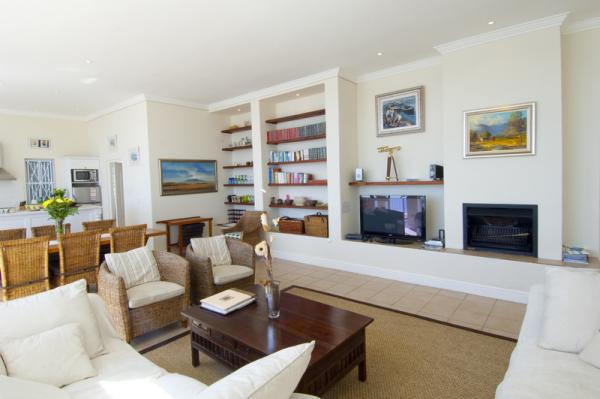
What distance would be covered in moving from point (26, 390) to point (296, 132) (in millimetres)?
5103

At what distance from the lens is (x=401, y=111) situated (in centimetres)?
497

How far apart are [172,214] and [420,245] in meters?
4.42

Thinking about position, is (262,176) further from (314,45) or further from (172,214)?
(314,45)

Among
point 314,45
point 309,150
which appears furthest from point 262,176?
point 314,45

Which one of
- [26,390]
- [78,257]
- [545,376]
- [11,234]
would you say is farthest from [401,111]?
[11,234]

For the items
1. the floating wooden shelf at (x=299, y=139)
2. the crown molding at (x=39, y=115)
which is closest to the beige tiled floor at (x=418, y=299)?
the floating wooden shelf at (x=299, y=139)

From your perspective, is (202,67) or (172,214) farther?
(172,214)

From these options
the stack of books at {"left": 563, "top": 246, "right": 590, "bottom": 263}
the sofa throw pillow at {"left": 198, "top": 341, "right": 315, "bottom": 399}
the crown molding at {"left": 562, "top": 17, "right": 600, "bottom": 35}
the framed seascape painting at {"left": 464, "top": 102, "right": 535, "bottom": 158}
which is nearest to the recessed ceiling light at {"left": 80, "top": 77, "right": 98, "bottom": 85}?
the framed seascape painting at {"left": 464, "top": 102, "right": 535, "bottom": 158}

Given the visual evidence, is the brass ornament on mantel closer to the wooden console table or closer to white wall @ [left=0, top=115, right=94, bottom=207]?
the wooden console table

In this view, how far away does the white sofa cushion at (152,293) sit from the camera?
2.87m

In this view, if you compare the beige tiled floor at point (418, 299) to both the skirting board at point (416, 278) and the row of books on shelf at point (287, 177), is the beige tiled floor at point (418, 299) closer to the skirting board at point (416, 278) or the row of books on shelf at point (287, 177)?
the skirting board at point (416, 278)

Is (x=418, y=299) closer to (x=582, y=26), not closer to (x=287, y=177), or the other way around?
(x=287, y=177)

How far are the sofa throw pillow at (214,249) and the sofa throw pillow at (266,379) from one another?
2.70 m

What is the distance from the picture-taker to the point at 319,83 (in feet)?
17.1
